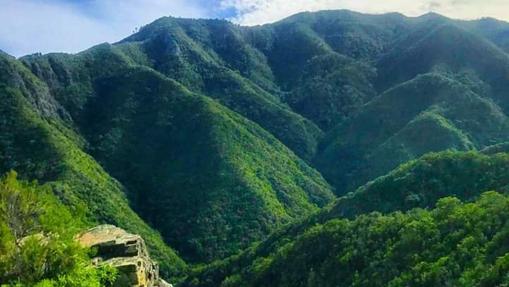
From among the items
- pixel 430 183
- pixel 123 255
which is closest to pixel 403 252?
pixel 430 183

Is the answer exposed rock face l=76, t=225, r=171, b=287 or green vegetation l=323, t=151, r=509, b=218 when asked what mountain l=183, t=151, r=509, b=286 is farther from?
exposed rock face l=76, t=225, r=171, b=287

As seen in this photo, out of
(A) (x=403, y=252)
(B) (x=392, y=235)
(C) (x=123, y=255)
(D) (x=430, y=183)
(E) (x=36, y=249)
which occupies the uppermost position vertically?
(E) (x=36, y=249)

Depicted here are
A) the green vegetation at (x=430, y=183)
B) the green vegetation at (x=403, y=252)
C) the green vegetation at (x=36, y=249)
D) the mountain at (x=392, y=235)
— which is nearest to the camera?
the green vegetation at (x=36, y=249)

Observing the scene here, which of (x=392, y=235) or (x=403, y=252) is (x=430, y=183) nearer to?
(x=392, y=235)

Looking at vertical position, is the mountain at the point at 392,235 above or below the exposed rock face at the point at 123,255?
below

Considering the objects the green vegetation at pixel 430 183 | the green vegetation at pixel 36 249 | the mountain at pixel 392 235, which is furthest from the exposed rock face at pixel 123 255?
the green vegetation at pixel 430 183

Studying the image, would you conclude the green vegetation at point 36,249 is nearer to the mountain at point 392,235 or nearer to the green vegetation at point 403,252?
the green vegetation at point 403,252

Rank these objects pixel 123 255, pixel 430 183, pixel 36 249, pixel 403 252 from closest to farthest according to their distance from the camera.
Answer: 1. pixel 36 249
2. pixel 123 255
3. pixel 403 252
4. pixel 430 183
